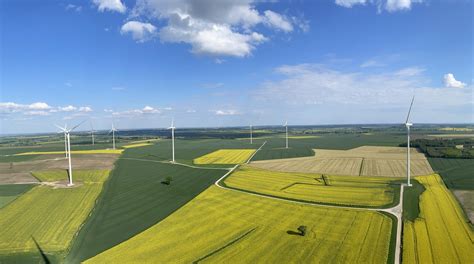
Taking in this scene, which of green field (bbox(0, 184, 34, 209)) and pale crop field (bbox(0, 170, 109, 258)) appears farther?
green field (bbox(0, 184, 34, 209))

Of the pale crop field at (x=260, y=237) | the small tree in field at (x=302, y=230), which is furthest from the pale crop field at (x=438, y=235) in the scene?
the small tree in field at (x=302, y=230)

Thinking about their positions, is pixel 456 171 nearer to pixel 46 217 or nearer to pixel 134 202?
pixel 134 202

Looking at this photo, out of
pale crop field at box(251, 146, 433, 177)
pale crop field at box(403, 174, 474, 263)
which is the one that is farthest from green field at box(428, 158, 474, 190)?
pale crop field at box(403, 174, 474, 263)

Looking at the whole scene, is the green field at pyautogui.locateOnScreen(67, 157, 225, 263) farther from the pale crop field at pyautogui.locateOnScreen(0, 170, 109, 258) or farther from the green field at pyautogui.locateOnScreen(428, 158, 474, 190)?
the green field at pyautogui.locateOnScreen(428, 158, 474, 190)

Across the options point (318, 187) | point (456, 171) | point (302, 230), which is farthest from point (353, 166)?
point (302, 230)

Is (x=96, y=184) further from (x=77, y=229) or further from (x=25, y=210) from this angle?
(x=77, y=229)

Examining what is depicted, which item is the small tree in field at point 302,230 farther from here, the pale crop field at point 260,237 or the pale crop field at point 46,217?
the pale crop field at point 46,217
